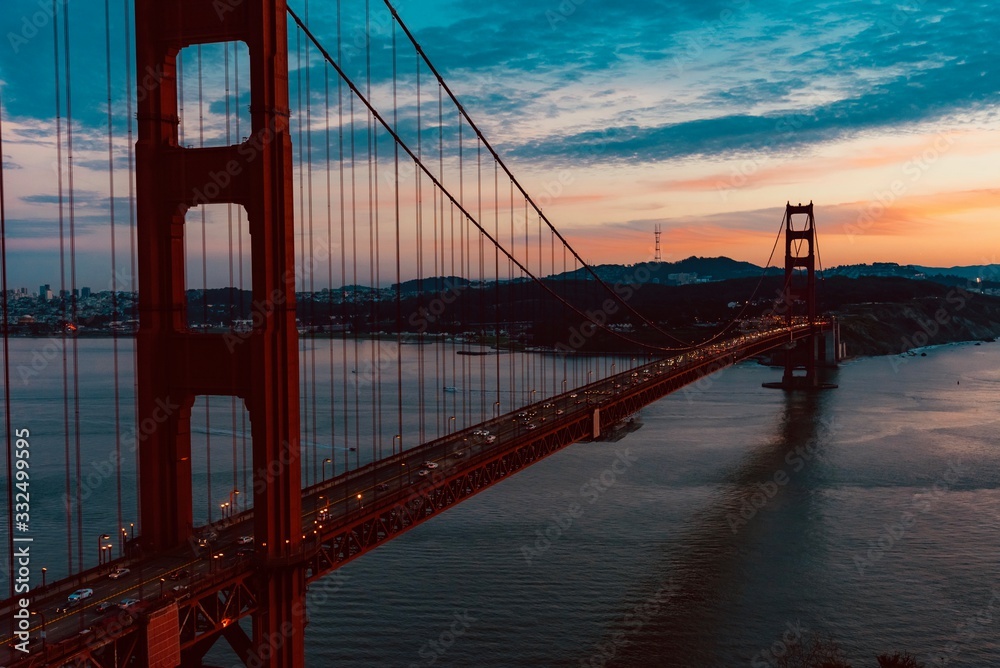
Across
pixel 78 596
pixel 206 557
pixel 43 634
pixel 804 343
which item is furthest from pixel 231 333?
pixel 804 343

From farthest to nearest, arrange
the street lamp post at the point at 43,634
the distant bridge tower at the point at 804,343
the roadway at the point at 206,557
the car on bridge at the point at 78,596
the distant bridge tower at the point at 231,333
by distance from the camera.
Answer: the distant bridge tower at the point at 804,343 → the distant bridge tower at the point at 231,333 → the car on bridge at the point at 78,596 → the roadway at the point at 206,557 → the street lamp post at the point at 43,634

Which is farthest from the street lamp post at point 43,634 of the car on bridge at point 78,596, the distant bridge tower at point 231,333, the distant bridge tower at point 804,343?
the distant bridge tower at point 804,343

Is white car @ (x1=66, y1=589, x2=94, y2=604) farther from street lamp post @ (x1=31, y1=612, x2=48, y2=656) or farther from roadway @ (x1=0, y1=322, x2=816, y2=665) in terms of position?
street lamp post @ (x1=31, y1=612, x2=48, y2=656)

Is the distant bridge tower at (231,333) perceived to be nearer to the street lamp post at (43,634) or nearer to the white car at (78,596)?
the white car at (78,596)

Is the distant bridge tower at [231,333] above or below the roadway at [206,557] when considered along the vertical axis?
above

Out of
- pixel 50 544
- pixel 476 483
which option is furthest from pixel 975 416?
pixel 50 544

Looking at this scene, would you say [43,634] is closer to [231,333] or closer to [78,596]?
[78,596]

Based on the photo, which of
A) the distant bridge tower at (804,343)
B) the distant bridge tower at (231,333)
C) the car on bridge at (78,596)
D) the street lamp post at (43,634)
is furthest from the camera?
the distant bridge tower at (804,343)

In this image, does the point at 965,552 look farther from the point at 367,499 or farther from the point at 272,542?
the point at 272,542
